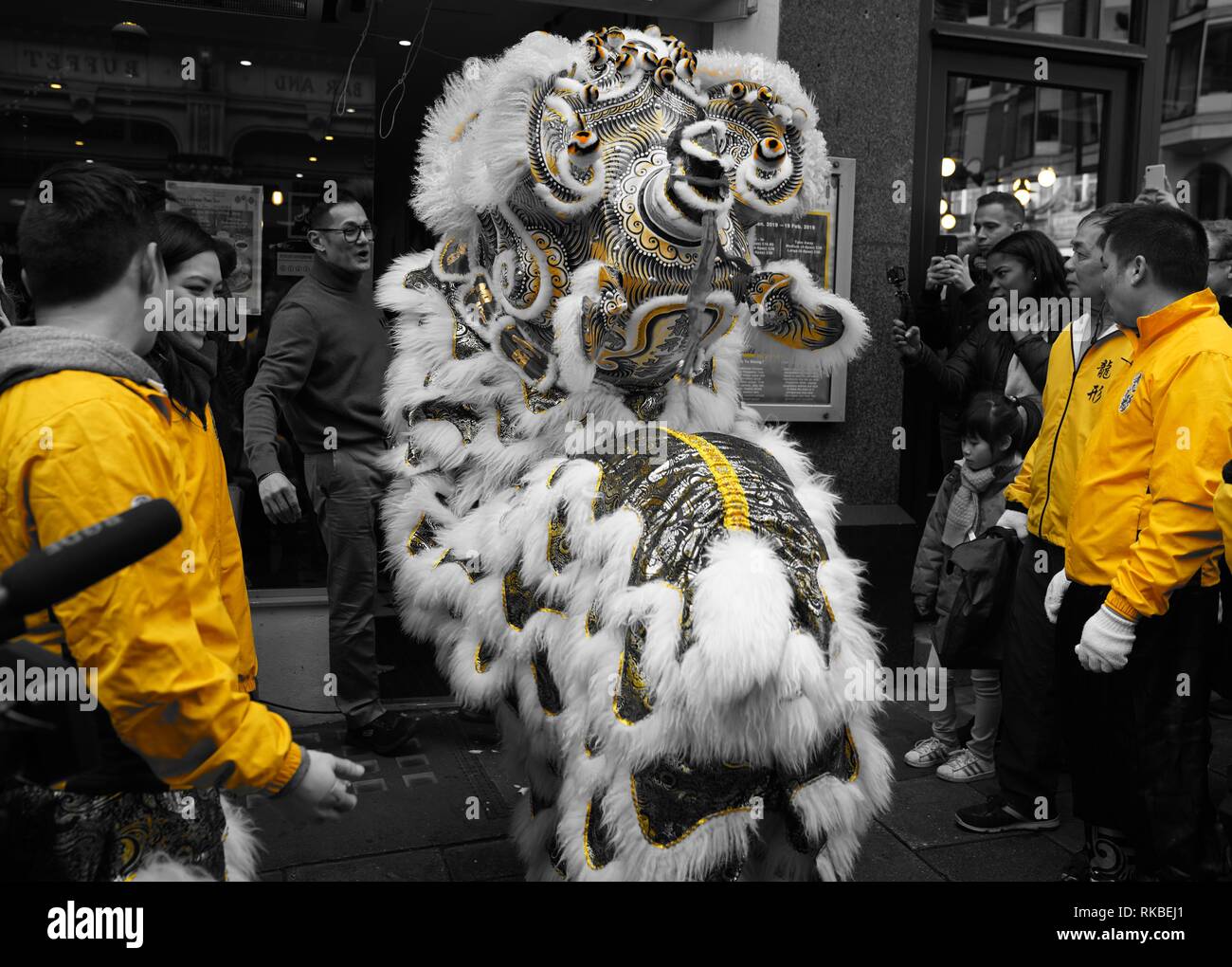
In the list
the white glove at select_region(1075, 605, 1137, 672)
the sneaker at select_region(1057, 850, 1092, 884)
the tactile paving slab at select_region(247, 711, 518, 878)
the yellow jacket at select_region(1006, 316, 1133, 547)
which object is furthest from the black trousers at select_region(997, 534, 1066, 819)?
the tactile paving slab at select_region(247, 711, 518, 878)

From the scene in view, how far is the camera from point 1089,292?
3803mm

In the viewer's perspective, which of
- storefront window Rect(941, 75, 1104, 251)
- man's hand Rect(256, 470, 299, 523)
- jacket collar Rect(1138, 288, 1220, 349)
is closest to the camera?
jacket collar Rect(1138, 288, 1220, 349)

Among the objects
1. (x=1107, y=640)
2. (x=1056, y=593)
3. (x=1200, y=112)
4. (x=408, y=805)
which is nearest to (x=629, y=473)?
(x=1107, y=640)

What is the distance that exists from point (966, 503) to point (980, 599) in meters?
0.60

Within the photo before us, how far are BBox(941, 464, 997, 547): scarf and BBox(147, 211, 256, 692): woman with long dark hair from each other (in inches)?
118

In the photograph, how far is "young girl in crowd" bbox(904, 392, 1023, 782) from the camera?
434 centimetres

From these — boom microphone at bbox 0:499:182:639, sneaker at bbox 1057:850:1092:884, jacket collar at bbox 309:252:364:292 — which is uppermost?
jacket collar at bbox 309:252:364:292

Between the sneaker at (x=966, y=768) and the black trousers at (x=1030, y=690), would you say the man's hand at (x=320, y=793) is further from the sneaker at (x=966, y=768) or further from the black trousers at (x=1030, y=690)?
the sneaker at (x=966, y=768)

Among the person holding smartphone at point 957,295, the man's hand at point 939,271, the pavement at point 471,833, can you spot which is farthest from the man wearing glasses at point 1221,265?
the pavement at point 471,833

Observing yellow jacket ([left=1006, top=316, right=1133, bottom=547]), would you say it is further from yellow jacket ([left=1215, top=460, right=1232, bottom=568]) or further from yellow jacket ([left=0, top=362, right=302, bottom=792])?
yellow jacket ([left=0, top=362, right=302, bottom=792])
